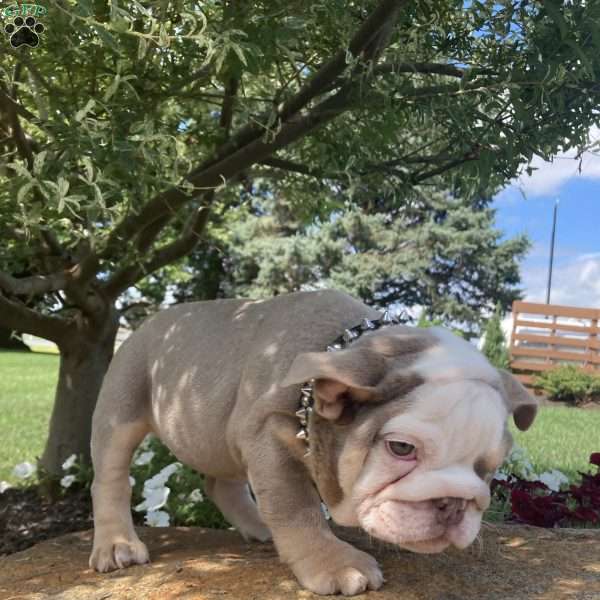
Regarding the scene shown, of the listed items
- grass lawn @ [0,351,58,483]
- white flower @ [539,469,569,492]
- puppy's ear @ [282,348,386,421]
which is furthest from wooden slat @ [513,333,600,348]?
puppy's ear @ [282,348,386,421]

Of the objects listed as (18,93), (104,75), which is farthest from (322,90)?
(18,93)

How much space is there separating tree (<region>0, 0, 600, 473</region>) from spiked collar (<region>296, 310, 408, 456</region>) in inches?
35.5

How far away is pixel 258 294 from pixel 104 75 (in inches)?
737

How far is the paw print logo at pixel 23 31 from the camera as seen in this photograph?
3.17 m

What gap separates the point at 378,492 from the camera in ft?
8.15

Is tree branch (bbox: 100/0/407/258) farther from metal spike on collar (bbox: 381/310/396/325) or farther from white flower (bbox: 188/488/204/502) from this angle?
white flower (bbox: 188/488/204/502)

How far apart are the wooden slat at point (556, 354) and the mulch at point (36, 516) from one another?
14353 millimetres

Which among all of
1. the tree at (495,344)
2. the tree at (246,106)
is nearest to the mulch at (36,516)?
the tree at (246,106)

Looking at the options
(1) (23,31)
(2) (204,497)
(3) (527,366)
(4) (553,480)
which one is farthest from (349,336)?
(3) (527,366)

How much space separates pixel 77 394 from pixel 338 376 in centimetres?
378

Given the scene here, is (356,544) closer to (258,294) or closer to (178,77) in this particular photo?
(178,77)

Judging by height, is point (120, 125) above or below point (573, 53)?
below

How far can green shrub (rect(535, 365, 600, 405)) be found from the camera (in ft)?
53.4

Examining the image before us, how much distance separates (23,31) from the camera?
332cm
